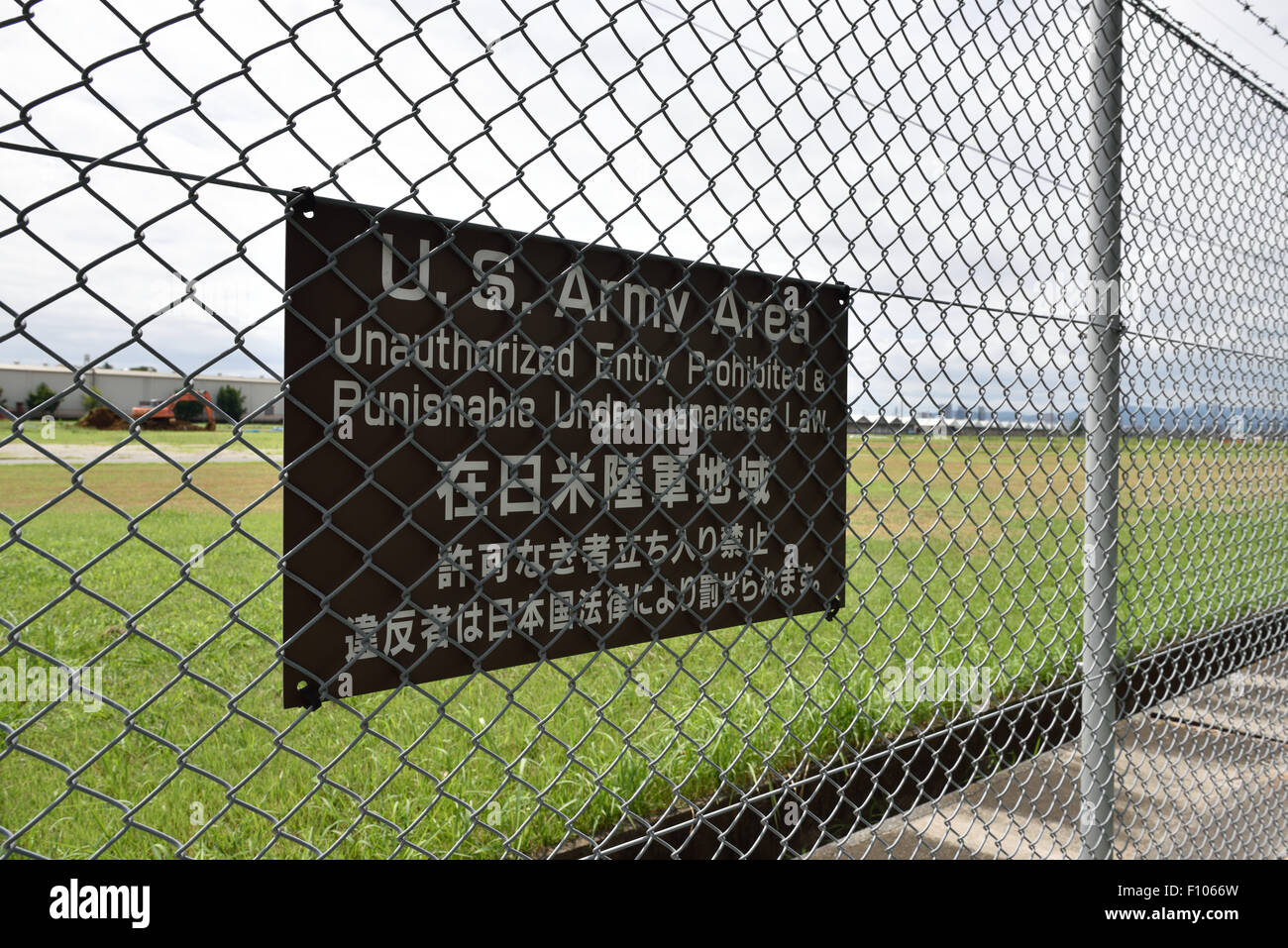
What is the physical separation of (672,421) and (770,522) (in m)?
0.36

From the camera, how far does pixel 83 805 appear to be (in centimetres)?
269

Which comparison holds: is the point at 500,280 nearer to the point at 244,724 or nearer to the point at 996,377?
the point at 996,377

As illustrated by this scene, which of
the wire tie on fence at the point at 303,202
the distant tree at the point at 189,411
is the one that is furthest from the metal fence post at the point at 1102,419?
the distant tree at the point at 189,411

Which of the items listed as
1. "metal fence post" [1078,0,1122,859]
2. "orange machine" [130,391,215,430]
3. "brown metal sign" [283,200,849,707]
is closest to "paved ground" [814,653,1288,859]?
"metal fence post" [1078,0,1122,859]

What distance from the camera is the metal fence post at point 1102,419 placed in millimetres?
2523

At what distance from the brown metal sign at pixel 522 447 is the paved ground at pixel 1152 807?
1.60m

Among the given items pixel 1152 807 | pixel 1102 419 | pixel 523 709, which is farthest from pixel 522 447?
pixel 1152 807

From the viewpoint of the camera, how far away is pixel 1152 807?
11.6 feet

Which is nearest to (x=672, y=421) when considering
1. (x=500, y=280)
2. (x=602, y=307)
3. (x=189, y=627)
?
(x=602, y=307)

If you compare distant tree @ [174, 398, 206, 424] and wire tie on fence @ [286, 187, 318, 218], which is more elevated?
wire tie on fence @ [286, 187, 318, 218]

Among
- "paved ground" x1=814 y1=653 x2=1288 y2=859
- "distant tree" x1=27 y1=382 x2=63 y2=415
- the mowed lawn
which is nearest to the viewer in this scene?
"distant tree" x1=27 y1=382 x2=63 y2=415

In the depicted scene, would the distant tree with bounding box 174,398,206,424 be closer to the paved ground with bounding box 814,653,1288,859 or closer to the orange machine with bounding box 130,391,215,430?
the orange machine with bounding box 130,391,215,430

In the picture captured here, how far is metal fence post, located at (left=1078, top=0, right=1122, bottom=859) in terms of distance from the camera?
252 centimetres

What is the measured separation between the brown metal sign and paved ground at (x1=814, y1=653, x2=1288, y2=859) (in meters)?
1.60
